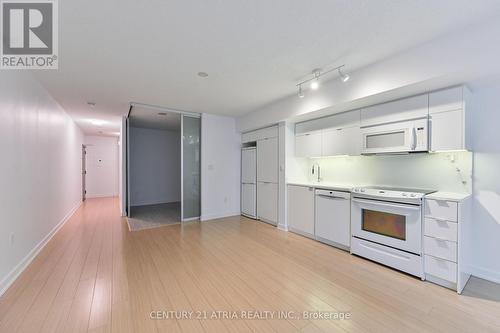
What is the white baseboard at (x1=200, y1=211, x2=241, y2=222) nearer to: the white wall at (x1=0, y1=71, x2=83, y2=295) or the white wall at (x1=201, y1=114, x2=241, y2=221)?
the white wall at (x1=201, y1=114, x2=241, y2=221)

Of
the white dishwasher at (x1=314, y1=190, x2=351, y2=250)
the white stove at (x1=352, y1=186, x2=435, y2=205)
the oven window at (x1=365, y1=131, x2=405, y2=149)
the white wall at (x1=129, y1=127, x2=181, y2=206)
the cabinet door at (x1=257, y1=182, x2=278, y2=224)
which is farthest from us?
the white wall at (x1=129, y1=127, x2=181, y2=206)

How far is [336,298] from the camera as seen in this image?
2049 mm

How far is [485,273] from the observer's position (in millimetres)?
2402

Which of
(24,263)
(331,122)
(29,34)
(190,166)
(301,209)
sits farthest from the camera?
(190,166)

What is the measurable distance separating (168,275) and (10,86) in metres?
2.84

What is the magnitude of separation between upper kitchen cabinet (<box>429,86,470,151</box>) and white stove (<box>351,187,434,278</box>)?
0.62m

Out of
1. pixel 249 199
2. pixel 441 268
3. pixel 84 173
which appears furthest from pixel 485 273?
pixel 84 173

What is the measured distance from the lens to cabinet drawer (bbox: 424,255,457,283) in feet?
7.04

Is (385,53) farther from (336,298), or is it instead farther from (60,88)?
(60,88)

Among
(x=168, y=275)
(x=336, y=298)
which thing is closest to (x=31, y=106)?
(x=168, y=275)

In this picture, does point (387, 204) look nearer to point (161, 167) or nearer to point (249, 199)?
point (249, 199)

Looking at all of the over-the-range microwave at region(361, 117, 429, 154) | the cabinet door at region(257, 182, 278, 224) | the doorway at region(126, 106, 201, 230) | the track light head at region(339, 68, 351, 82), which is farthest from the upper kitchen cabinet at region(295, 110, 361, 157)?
the doorway at region(126, 106, 201, 230)

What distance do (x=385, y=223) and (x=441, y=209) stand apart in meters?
0.62

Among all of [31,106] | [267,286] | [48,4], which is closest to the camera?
[48,4]
